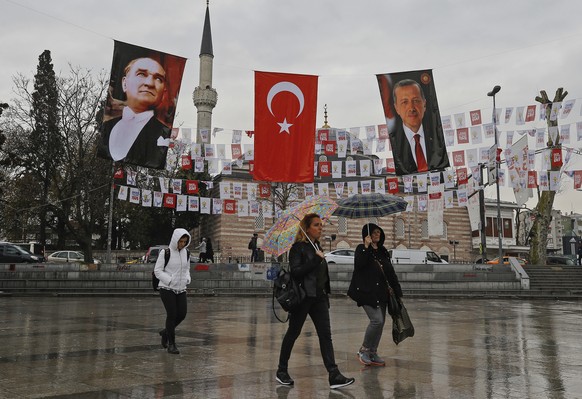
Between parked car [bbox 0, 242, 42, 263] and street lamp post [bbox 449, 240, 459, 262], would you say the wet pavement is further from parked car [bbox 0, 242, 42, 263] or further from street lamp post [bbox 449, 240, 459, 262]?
street lamp post [bbox 449, 240, 459, 262]

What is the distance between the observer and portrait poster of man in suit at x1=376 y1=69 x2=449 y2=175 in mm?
20094

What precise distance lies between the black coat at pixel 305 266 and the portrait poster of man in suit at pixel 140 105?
46.8 feet

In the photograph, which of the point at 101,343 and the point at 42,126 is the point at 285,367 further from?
the point at 42,126

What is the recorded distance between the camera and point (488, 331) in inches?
409

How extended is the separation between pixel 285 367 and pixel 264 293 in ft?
53.5

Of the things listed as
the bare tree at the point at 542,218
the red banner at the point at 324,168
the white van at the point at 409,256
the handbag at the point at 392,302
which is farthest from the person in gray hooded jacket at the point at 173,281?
the bare tree at the point at 542,218

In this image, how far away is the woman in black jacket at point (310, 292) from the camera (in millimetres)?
5512

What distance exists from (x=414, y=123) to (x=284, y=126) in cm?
486

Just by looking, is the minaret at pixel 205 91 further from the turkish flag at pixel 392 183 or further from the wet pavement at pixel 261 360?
the wet pavement at pixel 261 360

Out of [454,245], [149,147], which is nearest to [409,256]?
[454,245]

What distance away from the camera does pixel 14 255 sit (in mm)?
30922

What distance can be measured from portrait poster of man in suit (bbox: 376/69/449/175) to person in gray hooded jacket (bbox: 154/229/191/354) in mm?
13965

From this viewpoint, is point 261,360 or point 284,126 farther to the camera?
point 284,126

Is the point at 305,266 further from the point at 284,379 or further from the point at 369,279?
the point at 369,279
